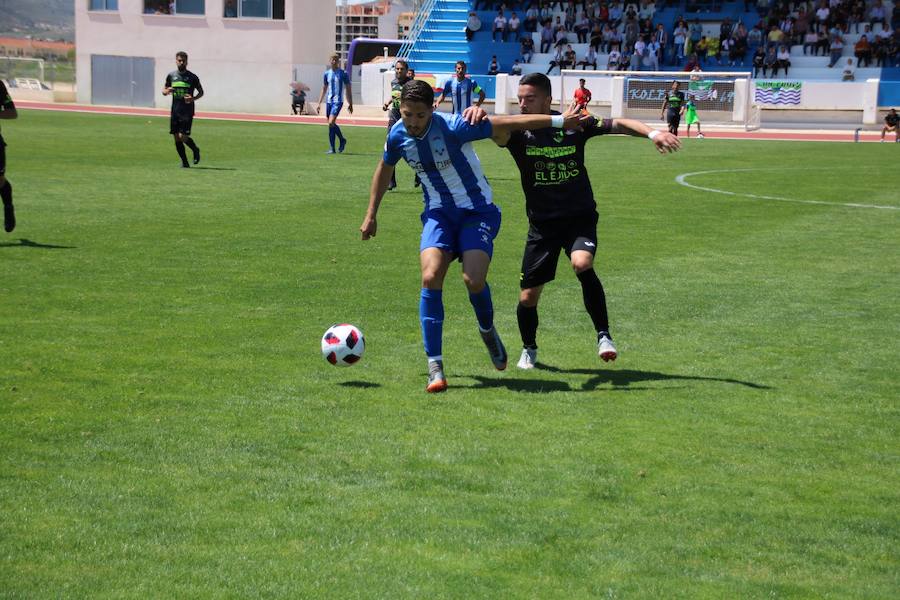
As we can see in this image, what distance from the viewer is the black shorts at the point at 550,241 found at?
814 centimetres

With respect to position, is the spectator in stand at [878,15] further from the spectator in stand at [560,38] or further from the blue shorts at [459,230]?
the blue shorts at [459,230]

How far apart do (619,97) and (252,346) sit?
132ft

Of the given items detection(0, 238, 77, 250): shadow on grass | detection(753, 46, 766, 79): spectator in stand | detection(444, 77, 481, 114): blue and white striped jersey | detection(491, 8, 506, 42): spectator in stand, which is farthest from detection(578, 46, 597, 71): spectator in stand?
detection(0, 238, 77, 250): shadow on grass

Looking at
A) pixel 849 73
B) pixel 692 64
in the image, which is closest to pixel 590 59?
pixel 692 64

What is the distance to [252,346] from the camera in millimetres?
8375

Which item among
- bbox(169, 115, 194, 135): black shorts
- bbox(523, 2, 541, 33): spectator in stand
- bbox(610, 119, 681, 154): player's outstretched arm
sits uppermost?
bbox(523, 2, 541, 33): spectator in stand

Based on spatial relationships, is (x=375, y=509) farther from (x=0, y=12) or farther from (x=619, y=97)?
(x=0, y=12)

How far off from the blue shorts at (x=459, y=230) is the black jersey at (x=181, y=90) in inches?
633

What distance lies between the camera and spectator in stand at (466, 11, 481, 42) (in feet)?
181

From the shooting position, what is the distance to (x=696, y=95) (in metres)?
44.8

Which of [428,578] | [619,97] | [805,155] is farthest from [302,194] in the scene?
[619,97]

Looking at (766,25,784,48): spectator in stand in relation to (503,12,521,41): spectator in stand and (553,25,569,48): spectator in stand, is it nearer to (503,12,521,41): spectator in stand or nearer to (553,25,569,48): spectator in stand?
(553,25,569,48): spectator in stand

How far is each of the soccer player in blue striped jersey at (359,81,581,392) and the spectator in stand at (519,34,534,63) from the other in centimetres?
4631

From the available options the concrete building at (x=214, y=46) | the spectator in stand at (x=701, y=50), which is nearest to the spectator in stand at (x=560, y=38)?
the spectator in stand at (x=701, y=50)
